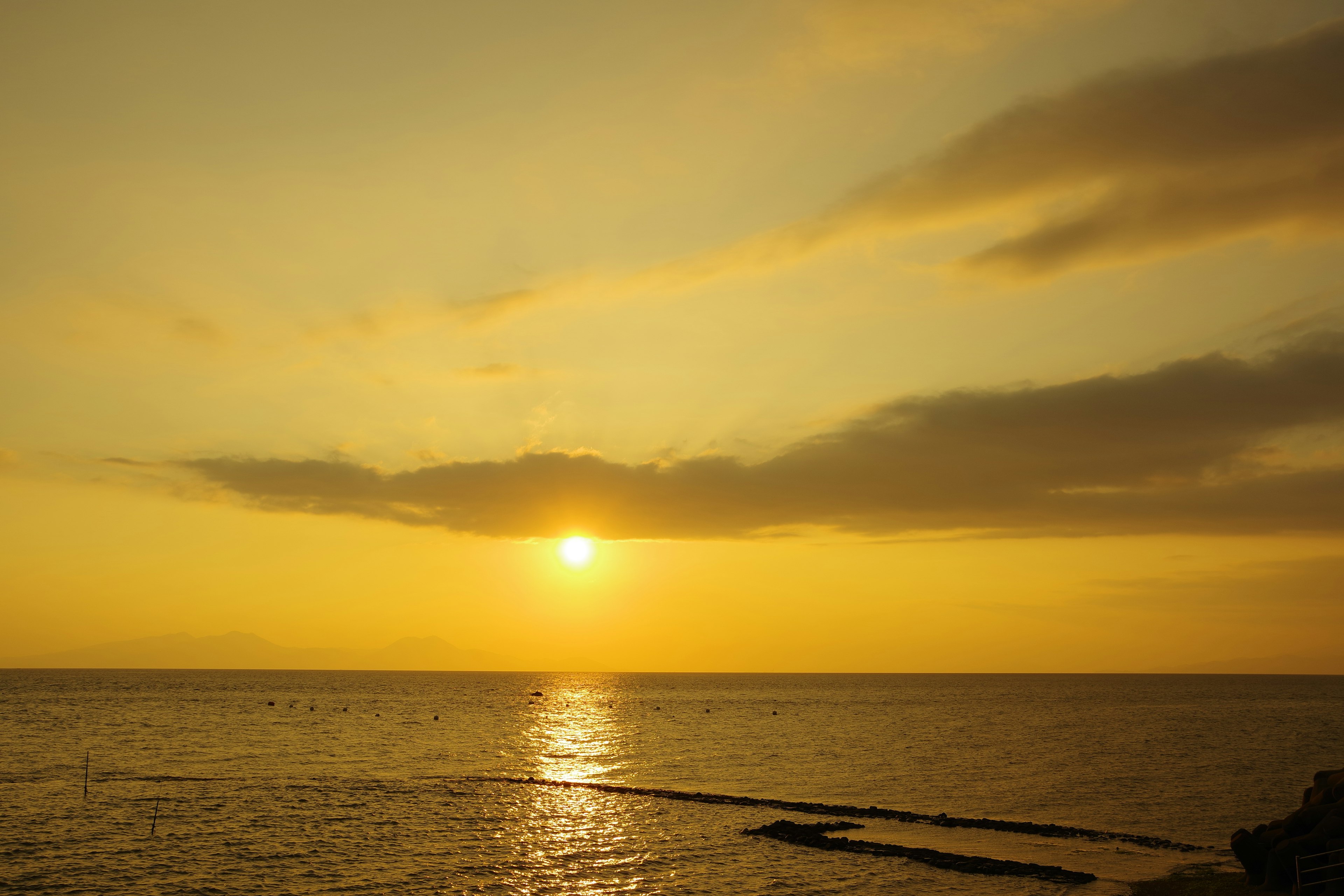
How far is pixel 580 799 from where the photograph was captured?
211 ft

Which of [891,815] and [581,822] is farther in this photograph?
[891,815]

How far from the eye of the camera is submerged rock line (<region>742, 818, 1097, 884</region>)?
4031cm

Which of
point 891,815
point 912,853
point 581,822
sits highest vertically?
point 912,853

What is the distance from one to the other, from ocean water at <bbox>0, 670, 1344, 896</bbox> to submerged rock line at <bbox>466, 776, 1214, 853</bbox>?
52.4 inches

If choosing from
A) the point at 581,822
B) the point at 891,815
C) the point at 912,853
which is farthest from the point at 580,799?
the point at 912,853

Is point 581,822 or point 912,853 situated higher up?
point 912,853

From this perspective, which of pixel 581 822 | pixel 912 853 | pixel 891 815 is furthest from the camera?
pixel 891 815

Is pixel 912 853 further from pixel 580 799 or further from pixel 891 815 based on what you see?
pixel 580 799

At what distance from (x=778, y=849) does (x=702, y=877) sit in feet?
22.5

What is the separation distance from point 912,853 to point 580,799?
27673 mm

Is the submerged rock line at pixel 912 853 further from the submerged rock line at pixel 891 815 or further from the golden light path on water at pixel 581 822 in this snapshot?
the golden light path on water at pixel 581 822

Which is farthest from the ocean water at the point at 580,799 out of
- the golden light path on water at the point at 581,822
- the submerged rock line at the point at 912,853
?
the submerged rock line at the point at 912,853

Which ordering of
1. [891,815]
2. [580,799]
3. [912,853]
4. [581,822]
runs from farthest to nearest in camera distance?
[580,799] → [891,815] → [581,822] → [912,853]

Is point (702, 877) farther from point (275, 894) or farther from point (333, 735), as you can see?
point (333, 735)
